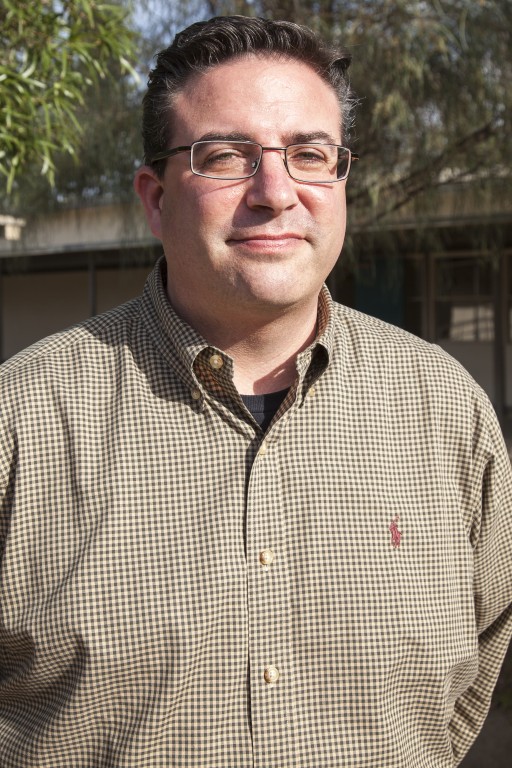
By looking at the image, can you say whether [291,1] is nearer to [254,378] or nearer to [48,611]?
[254,378]

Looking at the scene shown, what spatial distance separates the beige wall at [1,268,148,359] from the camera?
17.1 m

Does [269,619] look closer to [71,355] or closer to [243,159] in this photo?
[71,355]

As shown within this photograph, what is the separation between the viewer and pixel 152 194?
6.44 ft

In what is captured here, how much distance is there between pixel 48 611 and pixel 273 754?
45 cm

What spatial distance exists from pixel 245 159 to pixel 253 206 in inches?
3.5

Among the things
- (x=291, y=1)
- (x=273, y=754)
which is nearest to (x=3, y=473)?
(x=273, y=754)

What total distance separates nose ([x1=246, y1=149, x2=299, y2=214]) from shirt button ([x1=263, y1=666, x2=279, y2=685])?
80 cm

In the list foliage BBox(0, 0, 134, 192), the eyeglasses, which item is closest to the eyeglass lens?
the eyeglasses

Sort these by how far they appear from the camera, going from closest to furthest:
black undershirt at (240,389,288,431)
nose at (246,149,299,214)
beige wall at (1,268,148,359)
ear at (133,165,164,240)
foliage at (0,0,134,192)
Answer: nose at (246,149,299,214) → black undershirt at (240,389,288,431) → ear at (133,165,164,240) → foliage at (0,0,134,192) → beige wall at (1,268,148,359)

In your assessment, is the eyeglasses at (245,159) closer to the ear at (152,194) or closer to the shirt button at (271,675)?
the ear at (152,194)

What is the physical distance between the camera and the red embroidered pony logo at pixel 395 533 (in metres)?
1.79

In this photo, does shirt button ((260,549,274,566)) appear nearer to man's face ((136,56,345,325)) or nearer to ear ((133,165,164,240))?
man's face ((136,56,345,325))

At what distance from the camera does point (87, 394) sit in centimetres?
179

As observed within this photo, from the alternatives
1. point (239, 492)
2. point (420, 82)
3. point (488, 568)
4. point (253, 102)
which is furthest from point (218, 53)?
point (420, 82)
